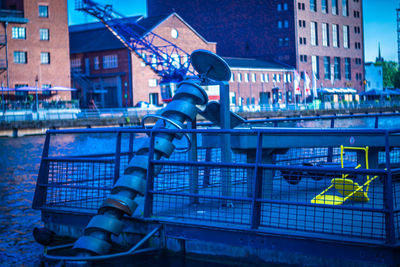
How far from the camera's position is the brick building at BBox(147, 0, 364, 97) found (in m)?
89.4

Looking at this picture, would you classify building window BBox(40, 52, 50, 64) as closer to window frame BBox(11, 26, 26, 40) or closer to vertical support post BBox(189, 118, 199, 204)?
window frame BBox(11, 26, 26, 40)

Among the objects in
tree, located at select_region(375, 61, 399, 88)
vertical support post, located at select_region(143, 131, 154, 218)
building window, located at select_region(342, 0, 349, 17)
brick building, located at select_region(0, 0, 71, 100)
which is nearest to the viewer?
vertical support post, located at select_region(143, 131, 154, 218)

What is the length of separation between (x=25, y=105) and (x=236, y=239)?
49.5m

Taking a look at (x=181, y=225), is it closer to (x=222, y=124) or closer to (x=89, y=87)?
(x=222, y=124)

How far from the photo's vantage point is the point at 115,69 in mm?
67625

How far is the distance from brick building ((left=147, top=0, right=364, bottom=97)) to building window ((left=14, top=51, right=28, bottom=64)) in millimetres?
43487

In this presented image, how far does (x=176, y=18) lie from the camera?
2901 inches

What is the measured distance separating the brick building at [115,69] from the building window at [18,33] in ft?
35.5

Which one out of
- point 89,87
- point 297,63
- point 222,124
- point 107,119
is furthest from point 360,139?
point 297,63

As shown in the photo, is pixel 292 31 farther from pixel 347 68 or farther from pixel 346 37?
pixel 347 68

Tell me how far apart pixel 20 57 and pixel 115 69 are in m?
12.6

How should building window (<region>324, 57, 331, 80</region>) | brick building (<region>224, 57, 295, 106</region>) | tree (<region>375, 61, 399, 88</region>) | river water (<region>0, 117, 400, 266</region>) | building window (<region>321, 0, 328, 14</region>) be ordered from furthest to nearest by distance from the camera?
tree (<region>375, 61, 399, 88</region>)
building window (<region>324, 57, 331, 80</region>)
building window (<region>321, 0, 328, 14</region>)
brick building (<region>224, 57, 295, 106</region>)
river water (<region>0, 117, 400, 266</region>)

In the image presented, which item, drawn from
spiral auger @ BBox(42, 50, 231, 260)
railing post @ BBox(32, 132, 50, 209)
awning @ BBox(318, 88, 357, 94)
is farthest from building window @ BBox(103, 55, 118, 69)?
spiral auger @ BBox(42, 50, 231, 260)

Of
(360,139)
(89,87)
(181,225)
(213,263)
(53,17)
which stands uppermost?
(53,17)
